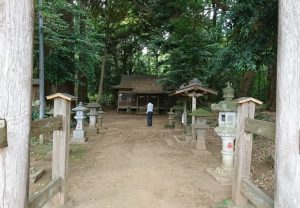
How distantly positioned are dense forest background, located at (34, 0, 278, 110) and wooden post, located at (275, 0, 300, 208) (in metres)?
5.17

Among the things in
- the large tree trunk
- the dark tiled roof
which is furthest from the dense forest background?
the large tree trunk

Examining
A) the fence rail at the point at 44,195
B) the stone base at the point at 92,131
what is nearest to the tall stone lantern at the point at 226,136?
the fence rail at the point at 44,195

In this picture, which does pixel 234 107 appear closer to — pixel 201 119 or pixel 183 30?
pixel 201 119

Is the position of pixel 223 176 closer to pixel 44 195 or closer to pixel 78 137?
pixel 44 195

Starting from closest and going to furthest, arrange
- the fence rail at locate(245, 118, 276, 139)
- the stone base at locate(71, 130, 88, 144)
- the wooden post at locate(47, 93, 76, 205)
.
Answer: the fence rail at locate(245, 118, 276, 139)
the wooden post at locate(47, 93, 76, 205)
the stone base at locate(71, 130, 88, 144)

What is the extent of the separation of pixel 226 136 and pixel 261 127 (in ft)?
10.8

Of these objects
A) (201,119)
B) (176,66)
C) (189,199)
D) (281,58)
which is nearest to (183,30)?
(176,66)

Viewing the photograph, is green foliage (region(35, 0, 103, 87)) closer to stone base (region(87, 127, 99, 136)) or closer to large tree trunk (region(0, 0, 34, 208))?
stone base (region(87, 127, 99, 136))

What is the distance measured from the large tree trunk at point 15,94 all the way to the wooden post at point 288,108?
214 centimetres

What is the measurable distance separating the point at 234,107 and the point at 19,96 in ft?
18.8

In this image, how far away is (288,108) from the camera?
2.61m

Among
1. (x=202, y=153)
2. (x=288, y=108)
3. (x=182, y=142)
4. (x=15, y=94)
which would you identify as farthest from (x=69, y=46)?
(x=288, y=108)

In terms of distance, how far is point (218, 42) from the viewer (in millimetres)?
18844

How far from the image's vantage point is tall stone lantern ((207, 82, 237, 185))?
21.8 ft
